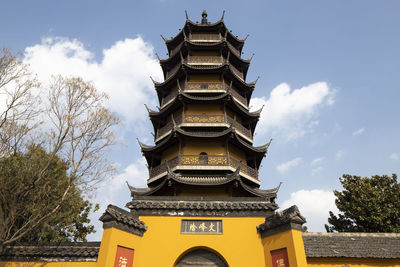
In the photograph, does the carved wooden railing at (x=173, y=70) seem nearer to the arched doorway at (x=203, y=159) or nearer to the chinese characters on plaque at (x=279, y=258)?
the arched doorway at (x=203, y=159)

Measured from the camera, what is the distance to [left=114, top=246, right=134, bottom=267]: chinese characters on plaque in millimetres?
6793

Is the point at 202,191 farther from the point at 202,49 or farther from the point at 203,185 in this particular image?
the point at 202,49

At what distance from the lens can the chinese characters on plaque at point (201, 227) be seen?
7894mm

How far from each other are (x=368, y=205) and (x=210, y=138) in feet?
40.1

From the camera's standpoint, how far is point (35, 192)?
967cm

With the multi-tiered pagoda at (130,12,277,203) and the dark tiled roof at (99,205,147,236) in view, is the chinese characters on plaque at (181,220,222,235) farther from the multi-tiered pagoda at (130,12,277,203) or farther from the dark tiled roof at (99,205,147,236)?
the multi-tiered pagoda at (130,12,277,203)

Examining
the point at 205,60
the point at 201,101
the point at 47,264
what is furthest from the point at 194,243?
the point at 205,60

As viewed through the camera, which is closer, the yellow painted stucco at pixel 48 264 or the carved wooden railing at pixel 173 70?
the yellow painted stucco at pixel 48 264

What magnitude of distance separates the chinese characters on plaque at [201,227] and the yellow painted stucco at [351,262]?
309 centimetres

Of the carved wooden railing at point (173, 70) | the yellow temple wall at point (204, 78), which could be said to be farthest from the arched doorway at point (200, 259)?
the carved wooden railing at point (173, 70)

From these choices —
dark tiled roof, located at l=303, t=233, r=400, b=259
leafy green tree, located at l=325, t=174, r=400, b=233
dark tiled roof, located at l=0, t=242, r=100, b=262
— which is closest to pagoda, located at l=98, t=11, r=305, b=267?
dark tiled roof, located at l=0, t=242, r=100, b=262

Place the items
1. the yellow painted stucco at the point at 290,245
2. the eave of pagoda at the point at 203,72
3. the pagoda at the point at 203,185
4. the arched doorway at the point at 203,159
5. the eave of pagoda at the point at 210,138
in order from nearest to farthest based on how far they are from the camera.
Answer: the yellow painted stucco at the point at 290,245
the pagoda at the point at 203,185
the arched doorway at the point at 203,159
the eave of pagoda at the point at 210,138
the eave of pagoda at the point at 203,72

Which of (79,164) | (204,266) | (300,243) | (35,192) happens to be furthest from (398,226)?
(35,192)

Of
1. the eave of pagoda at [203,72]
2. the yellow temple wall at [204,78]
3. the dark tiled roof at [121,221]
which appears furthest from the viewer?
the yellow temple wall at [204,78]
